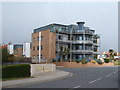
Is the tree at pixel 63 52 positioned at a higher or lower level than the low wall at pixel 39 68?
higher

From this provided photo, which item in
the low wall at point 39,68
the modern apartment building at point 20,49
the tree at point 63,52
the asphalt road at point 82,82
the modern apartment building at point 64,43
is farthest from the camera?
the modern apartment building at point 20,49

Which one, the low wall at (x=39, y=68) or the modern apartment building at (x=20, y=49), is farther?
the modern apartment building at (x=20, y=49)

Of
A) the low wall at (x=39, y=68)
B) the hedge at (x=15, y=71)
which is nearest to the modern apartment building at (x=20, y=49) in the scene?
the low wall at (x=39, y=68)

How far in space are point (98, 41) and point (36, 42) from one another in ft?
79.0

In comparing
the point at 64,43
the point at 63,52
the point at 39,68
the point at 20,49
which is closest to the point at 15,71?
the point at 39,68

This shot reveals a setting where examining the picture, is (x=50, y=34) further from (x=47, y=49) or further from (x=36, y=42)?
(x=36, y=42)

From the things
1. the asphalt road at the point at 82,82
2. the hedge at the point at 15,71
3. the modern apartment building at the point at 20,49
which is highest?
the modern apartment building at the point at 20,49

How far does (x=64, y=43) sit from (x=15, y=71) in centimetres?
4313

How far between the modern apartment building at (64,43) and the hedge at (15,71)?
3786 centimetres

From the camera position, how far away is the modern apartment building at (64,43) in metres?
59.8

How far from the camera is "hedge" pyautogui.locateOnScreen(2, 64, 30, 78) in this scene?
18.2m

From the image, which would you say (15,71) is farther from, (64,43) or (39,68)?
(64,43)

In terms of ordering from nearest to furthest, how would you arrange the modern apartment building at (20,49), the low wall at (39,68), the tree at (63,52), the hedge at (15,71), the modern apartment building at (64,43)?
the hedge at (15,71), the low wall at (39,68), the tree at (63,52), the modern apartment building at (64,43), the modern apartment building at (20,49)

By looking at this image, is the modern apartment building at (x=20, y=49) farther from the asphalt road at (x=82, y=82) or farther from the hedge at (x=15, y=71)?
the asphalt road at (x=82, y=82)
